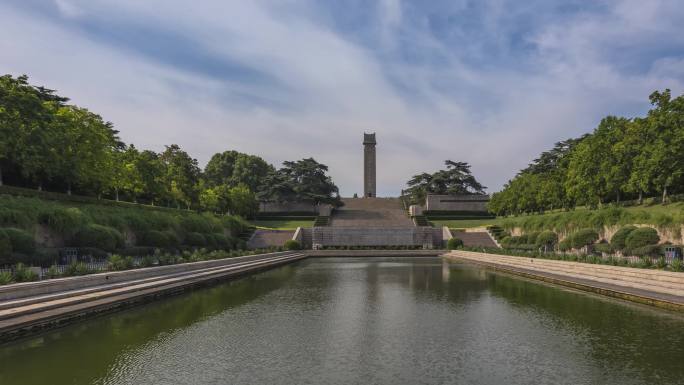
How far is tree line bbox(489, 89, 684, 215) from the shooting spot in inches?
1200

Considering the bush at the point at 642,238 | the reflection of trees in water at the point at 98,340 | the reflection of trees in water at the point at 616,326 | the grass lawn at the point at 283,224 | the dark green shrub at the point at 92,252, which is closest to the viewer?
the reflection of trees in water at the point at 98,340

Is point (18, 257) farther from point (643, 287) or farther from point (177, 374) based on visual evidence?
point (643, 287)

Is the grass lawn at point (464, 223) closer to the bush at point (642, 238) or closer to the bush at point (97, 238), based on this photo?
the bush at point (642, 238)

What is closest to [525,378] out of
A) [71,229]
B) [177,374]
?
[177,374]

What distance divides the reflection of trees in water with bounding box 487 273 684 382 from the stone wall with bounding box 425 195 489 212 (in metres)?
52.7

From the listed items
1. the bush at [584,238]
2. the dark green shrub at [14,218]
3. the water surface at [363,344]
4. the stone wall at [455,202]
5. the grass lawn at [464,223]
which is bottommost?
the water surface at [363,344]

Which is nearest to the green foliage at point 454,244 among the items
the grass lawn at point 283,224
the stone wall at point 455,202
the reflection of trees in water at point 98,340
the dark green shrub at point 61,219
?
the grass lawn at point 283,224

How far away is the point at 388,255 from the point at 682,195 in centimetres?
2317

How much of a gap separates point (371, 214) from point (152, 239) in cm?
3592

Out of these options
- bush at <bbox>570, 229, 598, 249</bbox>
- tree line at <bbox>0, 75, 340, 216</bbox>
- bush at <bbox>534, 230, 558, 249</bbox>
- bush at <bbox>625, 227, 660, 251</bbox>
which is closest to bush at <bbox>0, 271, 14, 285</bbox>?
tree line at <bbox>0, 75, 340, 216</bbox>

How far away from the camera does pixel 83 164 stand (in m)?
34.0

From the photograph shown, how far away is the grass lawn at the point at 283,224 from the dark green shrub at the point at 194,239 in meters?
18.8

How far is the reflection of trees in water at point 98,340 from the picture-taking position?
8.22m

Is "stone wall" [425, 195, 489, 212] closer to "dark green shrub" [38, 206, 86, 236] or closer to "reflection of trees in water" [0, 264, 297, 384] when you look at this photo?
"dark green shrub" [38, 206, 86, 236]
